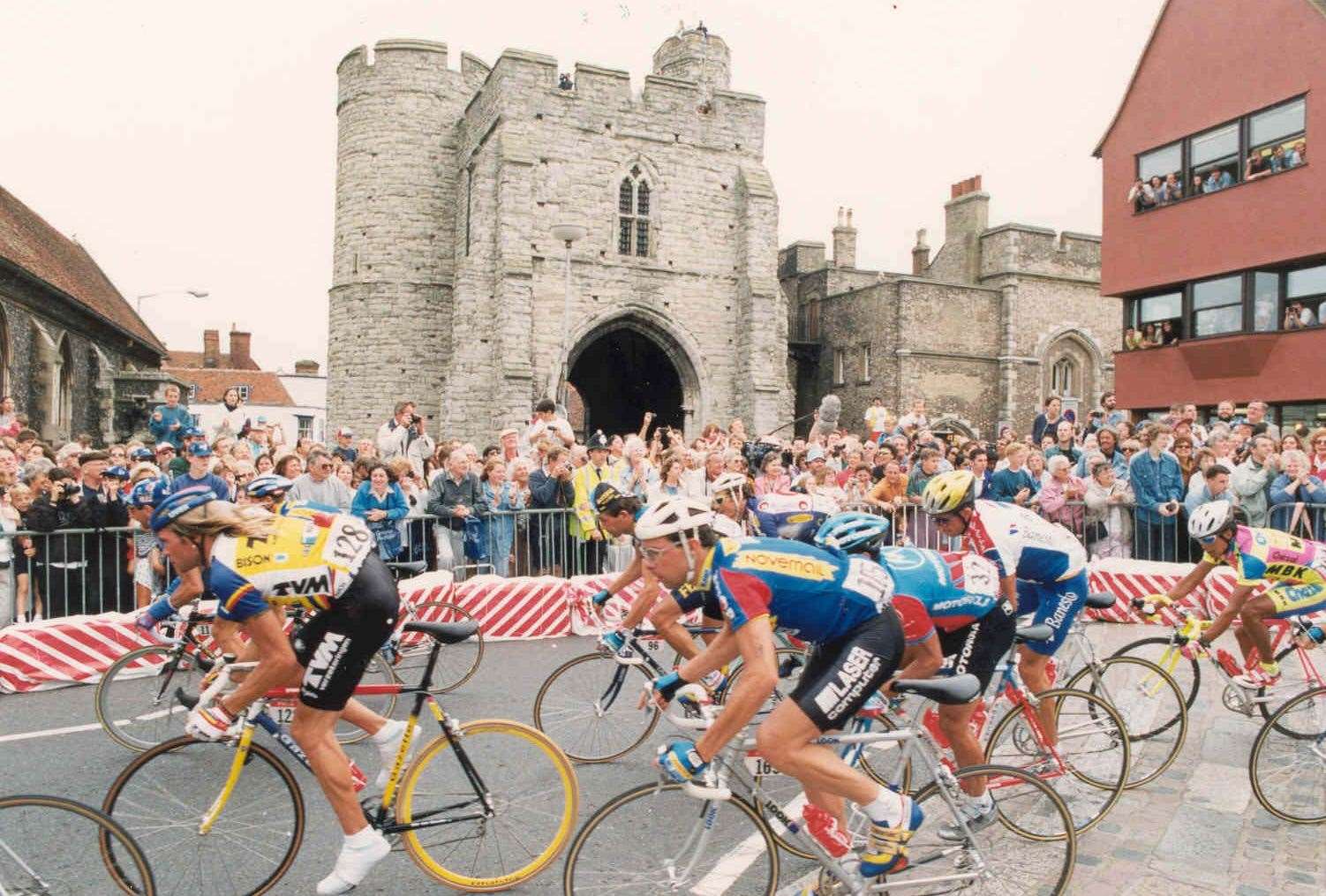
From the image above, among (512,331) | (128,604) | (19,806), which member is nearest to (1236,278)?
(512,331)

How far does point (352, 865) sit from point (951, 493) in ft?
11.6

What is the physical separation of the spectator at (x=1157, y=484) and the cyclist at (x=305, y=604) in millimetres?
9851

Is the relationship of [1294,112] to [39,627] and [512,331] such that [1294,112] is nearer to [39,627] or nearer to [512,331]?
[512,331]

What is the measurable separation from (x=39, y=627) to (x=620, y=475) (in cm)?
624

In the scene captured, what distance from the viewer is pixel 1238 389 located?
803 inches

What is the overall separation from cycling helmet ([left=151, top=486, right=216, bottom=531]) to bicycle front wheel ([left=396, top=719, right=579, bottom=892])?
151cm

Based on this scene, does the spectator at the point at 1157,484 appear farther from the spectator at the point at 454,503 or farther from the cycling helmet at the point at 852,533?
the cycling helmet at the point at 852,533

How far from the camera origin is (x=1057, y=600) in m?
5.73

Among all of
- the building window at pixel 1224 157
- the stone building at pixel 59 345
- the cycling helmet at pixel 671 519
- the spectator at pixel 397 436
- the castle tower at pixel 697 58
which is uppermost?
the castle tower at pixel 697 58

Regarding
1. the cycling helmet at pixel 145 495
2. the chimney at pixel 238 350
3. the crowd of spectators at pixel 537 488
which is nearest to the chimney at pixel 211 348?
the chimney at pixel 238 350


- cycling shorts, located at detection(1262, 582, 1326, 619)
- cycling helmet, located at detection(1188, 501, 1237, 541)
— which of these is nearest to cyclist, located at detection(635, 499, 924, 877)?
cycling helmet, located at detection(1188, 501, 1237, 541)

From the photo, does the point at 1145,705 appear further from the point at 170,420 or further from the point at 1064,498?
the point at 170,420

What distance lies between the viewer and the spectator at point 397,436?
47.8 ft

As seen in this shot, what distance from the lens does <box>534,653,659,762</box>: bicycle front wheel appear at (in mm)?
6223
